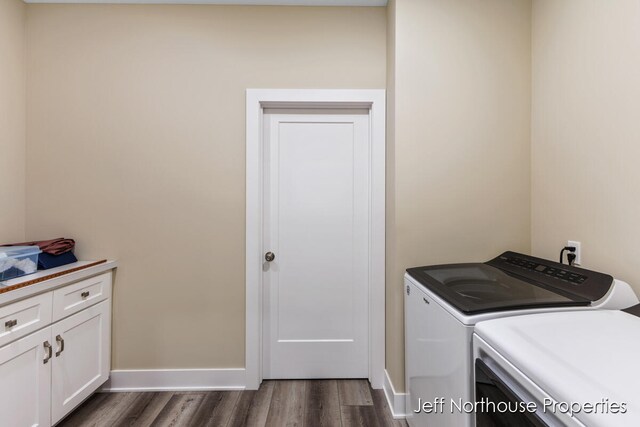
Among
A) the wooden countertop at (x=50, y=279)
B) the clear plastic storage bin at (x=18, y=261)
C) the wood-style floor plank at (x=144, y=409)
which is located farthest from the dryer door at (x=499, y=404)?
the clear plastic storage bin at (x=18, y=261)

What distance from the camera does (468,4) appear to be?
6.00 ft

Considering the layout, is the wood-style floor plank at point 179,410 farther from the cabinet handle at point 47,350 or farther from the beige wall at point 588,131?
the beige wall at point 588,131

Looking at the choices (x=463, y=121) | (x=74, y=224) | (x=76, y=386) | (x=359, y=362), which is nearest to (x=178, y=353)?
(x=76, y=386)

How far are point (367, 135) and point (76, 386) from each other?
2280mm

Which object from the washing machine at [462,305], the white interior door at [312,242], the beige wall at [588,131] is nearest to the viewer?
the washing machine at [462,305]

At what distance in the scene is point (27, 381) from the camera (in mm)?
1453

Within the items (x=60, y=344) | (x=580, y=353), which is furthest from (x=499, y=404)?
(x=60, y=344)

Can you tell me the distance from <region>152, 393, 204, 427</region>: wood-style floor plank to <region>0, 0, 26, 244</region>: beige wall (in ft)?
4.63

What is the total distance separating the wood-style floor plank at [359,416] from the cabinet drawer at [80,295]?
1.61 metres

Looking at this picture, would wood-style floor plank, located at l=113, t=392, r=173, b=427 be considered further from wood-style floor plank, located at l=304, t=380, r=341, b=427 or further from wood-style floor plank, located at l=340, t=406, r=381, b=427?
wood-style floor plank, located at l=340, t=406, r=381, b=427

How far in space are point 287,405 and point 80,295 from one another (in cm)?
136

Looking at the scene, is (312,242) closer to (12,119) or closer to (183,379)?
(183,379)

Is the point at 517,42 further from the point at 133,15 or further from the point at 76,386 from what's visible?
the point at 76,386

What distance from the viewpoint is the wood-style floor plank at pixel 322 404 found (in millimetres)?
1730
